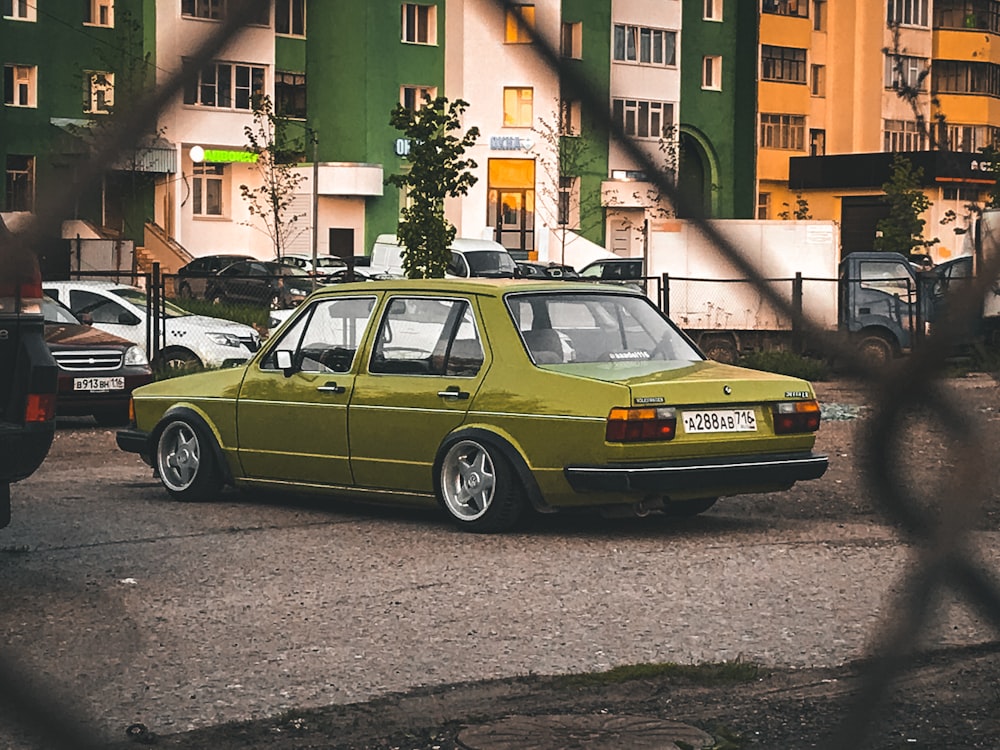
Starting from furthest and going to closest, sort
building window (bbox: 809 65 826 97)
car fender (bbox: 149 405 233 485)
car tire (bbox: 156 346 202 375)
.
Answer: building window (bbox: 809 65 826 97), car tire (bbox: 156 346 202 375), car fender (bbox: 149 405 233 485)

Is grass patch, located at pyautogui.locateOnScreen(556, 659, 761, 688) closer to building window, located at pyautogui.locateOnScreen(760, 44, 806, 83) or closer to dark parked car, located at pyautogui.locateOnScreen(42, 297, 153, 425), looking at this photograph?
dark parked car, located at pyautogui.locateOnScreen(42, 297, 153, 425)

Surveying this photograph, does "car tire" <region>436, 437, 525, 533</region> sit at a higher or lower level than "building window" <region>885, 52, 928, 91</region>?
lower

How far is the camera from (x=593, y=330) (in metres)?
11.0

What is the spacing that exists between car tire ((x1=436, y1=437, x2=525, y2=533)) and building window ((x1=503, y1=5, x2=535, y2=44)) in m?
8.81

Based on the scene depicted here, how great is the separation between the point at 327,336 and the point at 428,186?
21422 mm

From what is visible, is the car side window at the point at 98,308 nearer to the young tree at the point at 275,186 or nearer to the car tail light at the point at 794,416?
the car tail light at the point at 794,416

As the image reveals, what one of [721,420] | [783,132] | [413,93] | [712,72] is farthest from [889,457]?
[783,132]

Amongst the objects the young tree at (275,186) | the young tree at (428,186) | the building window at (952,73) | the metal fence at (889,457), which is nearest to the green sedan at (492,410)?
the building window at (952,73)

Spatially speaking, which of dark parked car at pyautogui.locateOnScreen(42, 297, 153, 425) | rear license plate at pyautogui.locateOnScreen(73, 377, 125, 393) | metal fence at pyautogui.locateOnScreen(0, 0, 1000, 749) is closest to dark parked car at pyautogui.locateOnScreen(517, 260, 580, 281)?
dark parked car at pyautogui.locateOnScreen(42, 297, 153, 425)

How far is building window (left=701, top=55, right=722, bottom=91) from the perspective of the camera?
80688mm

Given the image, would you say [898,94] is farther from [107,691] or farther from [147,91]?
[107,691]

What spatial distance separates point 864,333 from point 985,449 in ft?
0.69

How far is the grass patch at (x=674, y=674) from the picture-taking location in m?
6.50

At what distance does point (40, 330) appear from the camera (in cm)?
906
